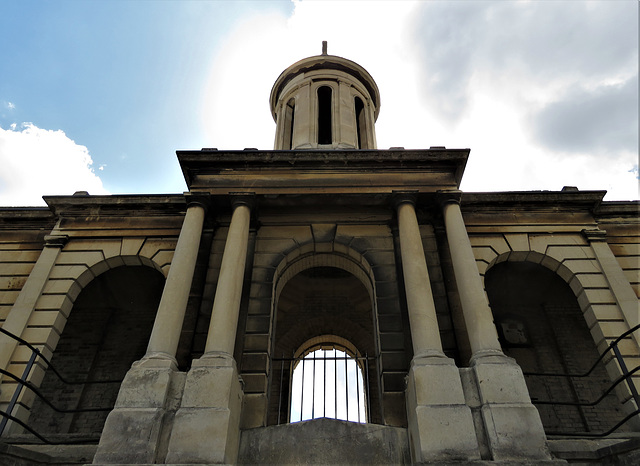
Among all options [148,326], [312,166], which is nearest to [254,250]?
[312,166]

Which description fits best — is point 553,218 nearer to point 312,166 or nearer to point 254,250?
point 312,166

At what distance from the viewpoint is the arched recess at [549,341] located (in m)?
11.6

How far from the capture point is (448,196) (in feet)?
32.2

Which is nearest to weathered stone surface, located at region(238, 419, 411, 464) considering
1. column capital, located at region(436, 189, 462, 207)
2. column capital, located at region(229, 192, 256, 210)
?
column capital, located at region(229, 192, 256, 210)

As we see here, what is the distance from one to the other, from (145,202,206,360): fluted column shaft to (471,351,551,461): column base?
541cm

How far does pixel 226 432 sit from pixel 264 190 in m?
5.45

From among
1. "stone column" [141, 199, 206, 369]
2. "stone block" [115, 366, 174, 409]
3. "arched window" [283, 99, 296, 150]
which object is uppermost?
"arched window" [283, 99, 296, 150]

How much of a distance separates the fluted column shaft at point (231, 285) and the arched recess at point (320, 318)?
4.23 meters

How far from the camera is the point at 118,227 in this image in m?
11.0

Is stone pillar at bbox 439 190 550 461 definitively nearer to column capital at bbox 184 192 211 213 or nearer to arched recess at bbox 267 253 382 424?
arched recess at bbox 267 253 382 424

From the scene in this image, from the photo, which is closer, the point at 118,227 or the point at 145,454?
the point at 145,454

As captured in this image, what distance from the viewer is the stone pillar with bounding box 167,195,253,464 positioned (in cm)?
629

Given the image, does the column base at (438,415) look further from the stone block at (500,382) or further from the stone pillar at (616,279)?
the stone pillar at (616,279)

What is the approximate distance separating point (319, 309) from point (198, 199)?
238 inches
